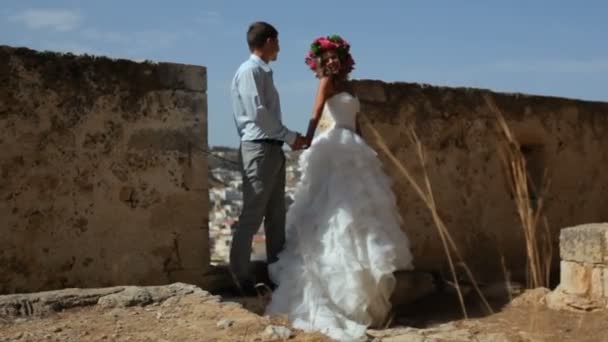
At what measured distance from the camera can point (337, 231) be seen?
438 centimetres

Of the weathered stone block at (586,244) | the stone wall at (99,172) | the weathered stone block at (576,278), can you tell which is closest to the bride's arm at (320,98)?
the stone wall at (99,172)

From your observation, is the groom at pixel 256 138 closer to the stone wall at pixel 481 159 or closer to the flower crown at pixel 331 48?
the flower crown at pixel 331 48

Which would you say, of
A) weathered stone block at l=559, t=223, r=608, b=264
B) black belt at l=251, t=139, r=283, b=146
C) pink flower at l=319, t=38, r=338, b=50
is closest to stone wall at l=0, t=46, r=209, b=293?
black belt at l=251, t=139, r=283, b=146

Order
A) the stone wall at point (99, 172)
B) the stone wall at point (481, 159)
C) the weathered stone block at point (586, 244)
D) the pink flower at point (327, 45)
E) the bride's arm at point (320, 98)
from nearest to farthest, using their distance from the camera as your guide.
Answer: the stone wall at point (99, 172) → the bride's arm at point (320, 98) → the pink flower at point (327, 45) → the weathered stone block at point (586, 244) → the stone wall at point (481, 159)

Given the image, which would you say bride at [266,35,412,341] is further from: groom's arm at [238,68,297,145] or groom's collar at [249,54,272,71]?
groom's collar at [249,54,272,71]

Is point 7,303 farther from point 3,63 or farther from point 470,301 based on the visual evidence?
point 470,301

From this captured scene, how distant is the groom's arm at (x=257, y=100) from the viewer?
4305 millimetres

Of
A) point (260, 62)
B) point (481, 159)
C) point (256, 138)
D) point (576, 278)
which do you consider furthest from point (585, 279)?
point (260, 62)

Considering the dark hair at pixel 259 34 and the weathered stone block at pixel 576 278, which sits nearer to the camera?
the dark hair at pixel 259 34

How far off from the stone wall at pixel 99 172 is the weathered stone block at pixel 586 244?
270 centimetres

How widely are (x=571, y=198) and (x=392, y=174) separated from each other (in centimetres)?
235

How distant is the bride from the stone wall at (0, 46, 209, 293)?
725 millimetres

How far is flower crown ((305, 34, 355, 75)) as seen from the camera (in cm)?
470

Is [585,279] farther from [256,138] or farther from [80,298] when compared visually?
[80,298]
